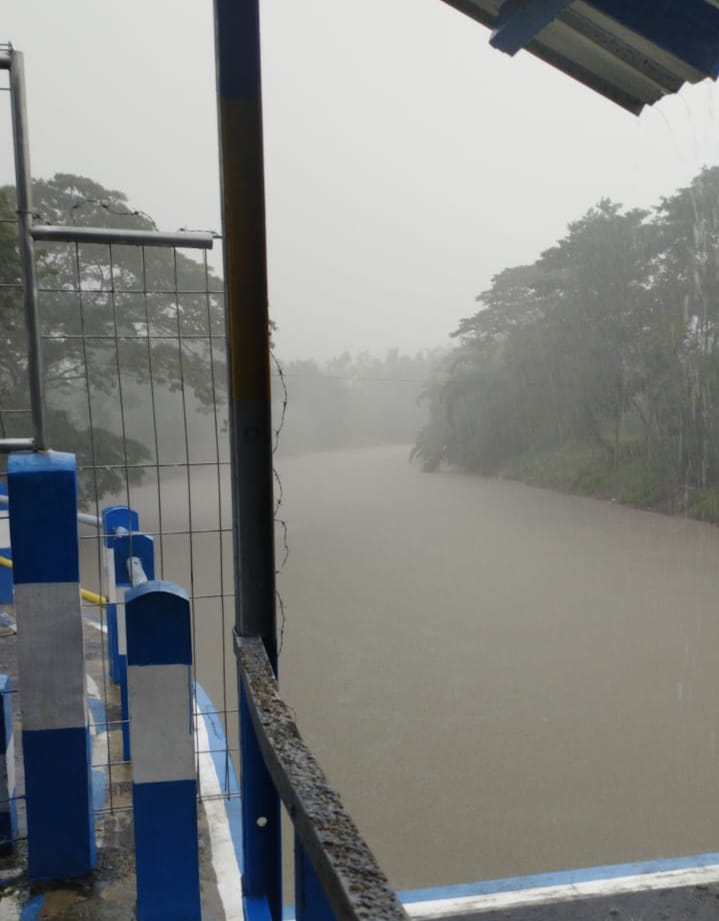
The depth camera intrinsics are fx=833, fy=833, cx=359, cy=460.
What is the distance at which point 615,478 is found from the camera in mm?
13148

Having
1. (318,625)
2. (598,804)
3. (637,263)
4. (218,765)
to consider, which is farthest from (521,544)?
(218,765)

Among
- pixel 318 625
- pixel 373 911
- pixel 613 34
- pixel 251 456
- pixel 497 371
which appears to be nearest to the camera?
pixel 373 911

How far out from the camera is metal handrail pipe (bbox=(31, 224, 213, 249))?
1363 mm

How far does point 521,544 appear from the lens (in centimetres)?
1100

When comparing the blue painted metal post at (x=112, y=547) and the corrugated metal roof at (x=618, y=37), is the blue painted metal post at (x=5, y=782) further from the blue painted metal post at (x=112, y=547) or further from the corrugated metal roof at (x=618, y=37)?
the corrugated metal roof at (x=618, y=37)

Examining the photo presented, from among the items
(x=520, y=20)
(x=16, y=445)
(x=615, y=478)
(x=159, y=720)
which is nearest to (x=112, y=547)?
(x=16, y=445)

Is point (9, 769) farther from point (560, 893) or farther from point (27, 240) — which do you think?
point (560, 893)

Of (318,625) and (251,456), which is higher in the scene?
(251,456)

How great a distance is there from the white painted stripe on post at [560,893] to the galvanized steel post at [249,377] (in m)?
0.56

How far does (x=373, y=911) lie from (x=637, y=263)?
1473 centimetres

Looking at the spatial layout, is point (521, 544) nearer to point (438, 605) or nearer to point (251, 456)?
point (438, 605)

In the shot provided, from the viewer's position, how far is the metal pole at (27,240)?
4.33ft

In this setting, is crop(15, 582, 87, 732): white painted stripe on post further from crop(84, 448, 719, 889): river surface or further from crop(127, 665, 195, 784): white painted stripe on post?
crop(84, 448, 719, 889): river surface

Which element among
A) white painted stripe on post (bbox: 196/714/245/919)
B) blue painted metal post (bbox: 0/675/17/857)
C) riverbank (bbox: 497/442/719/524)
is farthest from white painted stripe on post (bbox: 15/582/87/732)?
riverbank (bbox: 497/442/719/524)
